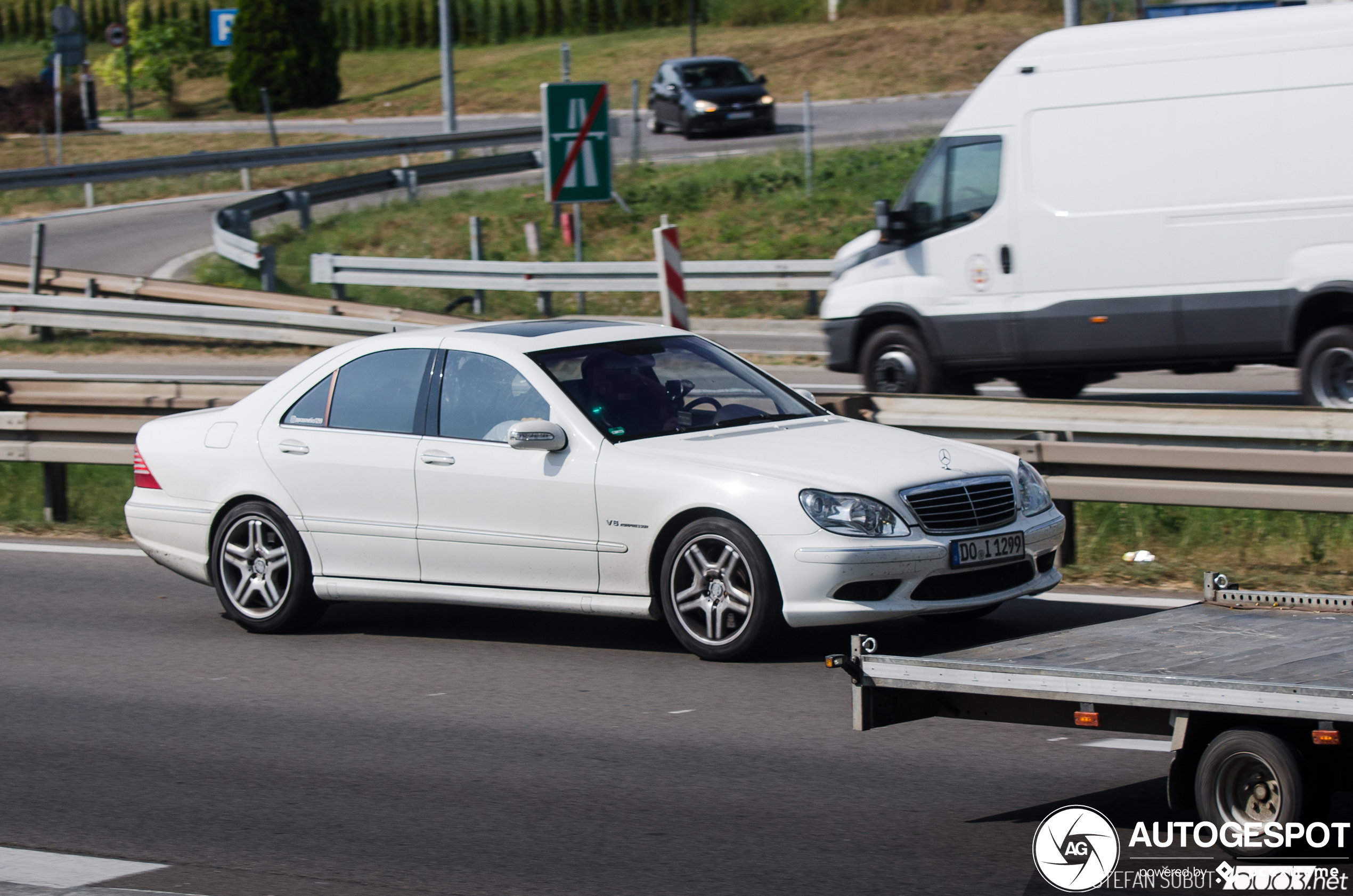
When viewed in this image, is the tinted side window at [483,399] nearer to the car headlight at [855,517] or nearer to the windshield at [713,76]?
the car headlight at [855,517]

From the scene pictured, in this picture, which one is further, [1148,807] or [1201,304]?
[1201,304]

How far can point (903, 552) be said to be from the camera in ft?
23.2

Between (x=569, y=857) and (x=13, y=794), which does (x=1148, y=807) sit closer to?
(x=569, y=857)

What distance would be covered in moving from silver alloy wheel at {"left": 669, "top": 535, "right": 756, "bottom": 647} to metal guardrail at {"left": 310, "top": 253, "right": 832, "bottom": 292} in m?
12.3

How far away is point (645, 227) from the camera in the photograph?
87.9ft

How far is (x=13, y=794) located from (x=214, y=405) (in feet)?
19.4

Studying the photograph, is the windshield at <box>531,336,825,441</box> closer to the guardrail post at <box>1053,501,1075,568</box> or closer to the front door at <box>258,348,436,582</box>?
the front door at <box>258,348,436,582</box>

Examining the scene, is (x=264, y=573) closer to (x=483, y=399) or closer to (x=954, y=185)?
(x=483, y=399)

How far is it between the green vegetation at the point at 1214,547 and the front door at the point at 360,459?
3.38 meters

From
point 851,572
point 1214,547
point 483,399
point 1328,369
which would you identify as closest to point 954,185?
point 1328,369

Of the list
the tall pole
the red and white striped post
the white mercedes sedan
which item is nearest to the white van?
the red and white striped post

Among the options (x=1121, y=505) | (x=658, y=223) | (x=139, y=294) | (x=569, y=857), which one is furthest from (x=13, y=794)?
(x=658, y=223)

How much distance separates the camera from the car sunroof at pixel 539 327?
27.8 feet

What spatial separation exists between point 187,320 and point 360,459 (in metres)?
13.5
